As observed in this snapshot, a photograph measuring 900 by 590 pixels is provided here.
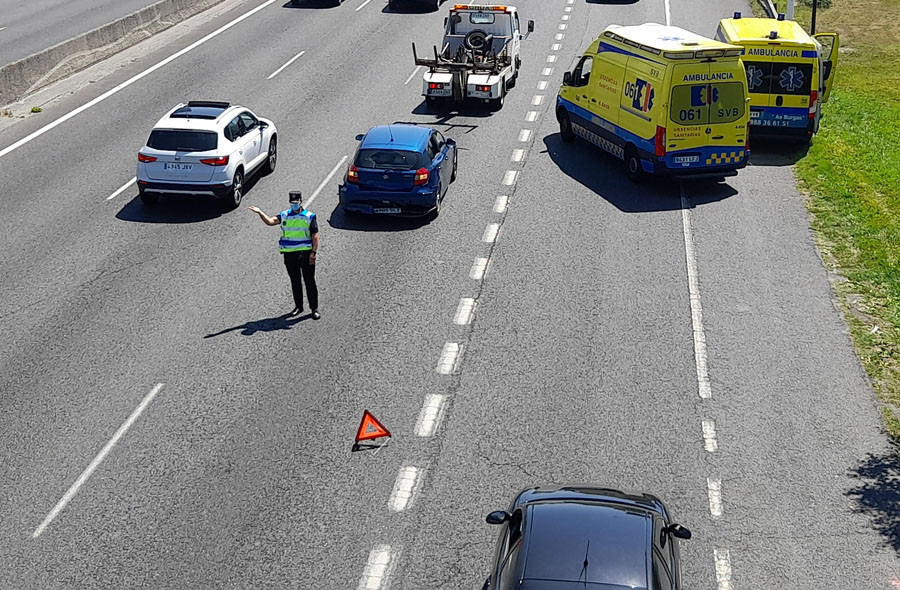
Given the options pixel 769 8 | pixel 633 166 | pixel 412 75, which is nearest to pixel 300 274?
pixel 633 166

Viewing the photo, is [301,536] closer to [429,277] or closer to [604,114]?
[429,277]

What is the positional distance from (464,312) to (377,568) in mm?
6314

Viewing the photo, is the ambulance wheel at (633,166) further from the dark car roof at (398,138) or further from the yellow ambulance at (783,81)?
the dark car roof at (398,138)

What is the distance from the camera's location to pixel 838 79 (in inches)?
1302

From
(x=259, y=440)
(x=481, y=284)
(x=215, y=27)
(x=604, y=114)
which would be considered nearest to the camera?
(x=259, y=440)

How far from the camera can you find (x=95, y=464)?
12109 mm

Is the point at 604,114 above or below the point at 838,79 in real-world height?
above

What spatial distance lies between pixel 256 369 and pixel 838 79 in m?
24.9

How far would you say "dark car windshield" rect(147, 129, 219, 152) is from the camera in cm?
2034

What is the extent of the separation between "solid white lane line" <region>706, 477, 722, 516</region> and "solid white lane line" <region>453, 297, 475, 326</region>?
4986 millimetres

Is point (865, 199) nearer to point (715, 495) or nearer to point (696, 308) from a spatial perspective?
point (696, 308)

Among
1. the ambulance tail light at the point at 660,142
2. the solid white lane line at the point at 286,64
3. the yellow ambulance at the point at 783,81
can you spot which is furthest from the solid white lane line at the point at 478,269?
the solid white lane line at the point at 286,64

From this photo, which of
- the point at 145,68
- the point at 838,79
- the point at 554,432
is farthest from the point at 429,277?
the point at 838,79

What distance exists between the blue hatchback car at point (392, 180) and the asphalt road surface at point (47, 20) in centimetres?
1665
